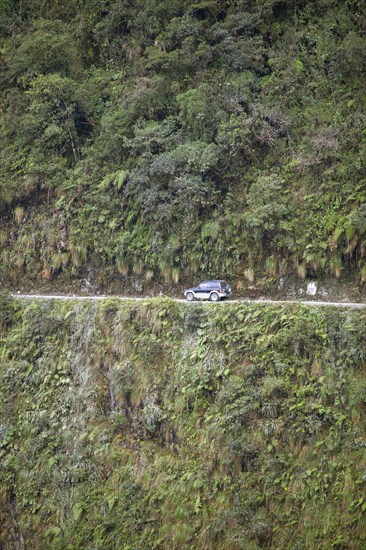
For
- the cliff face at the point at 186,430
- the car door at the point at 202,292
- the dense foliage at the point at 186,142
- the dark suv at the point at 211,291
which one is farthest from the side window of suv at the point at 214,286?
the cliff face at the point at 186,430

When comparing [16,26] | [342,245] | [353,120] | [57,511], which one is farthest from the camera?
[16,26]

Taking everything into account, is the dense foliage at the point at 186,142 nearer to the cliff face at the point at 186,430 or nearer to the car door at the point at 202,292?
the car door at the point at 202,292

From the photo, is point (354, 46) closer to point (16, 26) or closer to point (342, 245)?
point (342, 245)

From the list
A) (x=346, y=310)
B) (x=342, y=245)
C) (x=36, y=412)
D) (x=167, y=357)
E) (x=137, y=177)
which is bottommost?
(x=36, y=412)

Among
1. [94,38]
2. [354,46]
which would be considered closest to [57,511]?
[354,46]

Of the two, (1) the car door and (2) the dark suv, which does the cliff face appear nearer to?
(2) the dark suv

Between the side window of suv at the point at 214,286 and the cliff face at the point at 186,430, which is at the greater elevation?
the side window of suv at the point at 214,286

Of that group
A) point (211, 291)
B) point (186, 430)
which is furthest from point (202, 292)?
point (186, 430)
